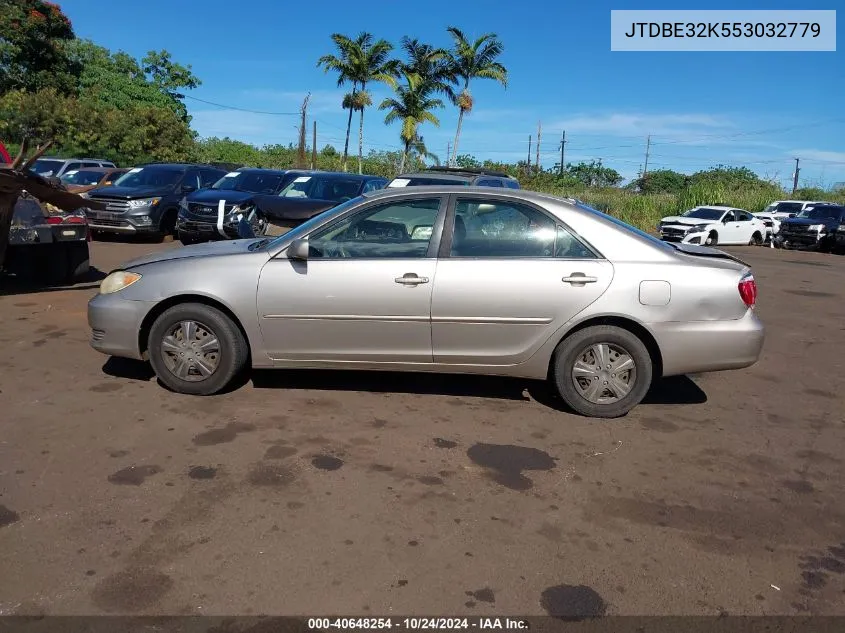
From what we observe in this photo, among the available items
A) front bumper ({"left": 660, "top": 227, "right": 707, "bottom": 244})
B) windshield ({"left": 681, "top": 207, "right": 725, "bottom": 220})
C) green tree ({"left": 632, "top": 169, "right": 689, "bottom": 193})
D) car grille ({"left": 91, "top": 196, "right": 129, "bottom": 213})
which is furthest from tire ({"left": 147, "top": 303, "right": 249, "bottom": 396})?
green tree ({"left": 632, "top": 169, "right": 689, "bottom": 193})

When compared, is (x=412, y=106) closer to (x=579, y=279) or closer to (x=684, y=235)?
(x=684, y=235)

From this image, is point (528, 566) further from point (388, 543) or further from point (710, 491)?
point (710, 491)

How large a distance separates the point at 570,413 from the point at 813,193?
50.4 m

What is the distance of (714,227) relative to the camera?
955 inches

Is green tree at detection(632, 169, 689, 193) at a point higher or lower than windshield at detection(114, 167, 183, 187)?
higher

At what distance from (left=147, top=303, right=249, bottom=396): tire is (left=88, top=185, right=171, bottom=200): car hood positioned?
35.0ft

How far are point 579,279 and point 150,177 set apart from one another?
44.5 feet

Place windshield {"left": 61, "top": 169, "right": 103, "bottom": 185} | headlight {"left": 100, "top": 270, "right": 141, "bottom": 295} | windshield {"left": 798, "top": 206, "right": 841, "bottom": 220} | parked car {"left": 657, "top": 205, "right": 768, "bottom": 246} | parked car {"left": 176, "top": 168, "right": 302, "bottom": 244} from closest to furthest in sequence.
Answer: headlight {"left": 100, "top": 270, "right": 141, "bottom": 295} < parked car {"left": 176, "top": 168, "right": 302, "bottom": 244} < windshield {"left": 61, "top": 169, "right": 103, "bottom": 185} < parked car {"left": 657, "top": 205, "right": 768, "bottom": 246} < windshield {"left": 798, "top": 206, "right": 841, "bottom": 220}

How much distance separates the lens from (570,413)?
5105mm

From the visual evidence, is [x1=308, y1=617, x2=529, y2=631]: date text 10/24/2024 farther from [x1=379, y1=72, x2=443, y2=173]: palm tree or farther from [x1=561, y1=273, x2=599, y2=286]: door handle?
[x1=379, y1=72, x2=443, y2=173]: palm tree

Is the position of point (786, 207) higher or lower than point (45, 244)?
higher

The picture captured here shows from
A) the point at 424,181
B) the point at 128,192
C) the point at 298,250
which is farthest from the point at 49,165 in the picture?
the point at 298,250


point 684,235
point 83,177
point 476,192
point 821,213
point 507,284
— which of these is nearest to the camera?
point 507,284

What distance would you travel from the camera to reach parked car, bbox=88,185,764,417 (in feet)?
16.0
